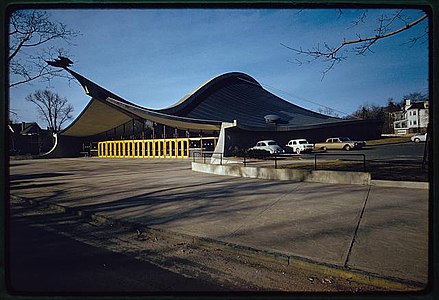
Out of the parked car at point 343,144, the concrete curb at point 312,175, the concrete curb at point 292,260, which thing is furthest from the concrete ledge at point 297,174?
the concrete curb at point 292,260

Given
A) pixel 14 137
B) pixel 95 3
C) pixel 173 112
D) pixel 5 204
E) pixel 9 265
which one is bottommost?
pixel 9 265

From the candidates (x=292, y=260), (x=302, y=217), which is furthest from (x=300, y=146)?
(x=292, y=260)

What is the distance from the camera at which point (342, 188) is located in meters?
6.91

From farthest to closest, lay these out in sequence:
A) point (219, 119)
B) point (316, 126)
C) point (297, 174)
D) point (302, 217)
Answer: point (219, 119) < point (297, 174) < point (302, 217) < point (316, 126)

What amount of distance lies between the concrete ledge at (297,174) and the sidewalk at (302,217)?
42 cm

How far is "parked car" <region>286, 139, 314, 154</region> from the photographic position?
4.82 metres

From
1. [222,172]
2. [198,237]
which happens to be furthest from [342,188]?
[222,172]

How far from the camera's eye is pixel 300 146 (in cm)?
505

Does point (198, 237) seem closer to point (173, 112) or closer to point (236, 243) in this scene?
point (236, 243)

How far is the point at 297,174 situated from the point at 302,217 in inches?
172

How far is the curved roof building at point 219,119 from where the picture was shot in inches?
154

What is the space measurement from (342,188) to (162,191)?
5370mm

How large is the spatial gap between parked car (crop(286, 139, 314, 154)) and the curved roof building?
16 centimetres

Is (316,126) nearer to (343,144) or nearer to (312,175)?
(343,144)
